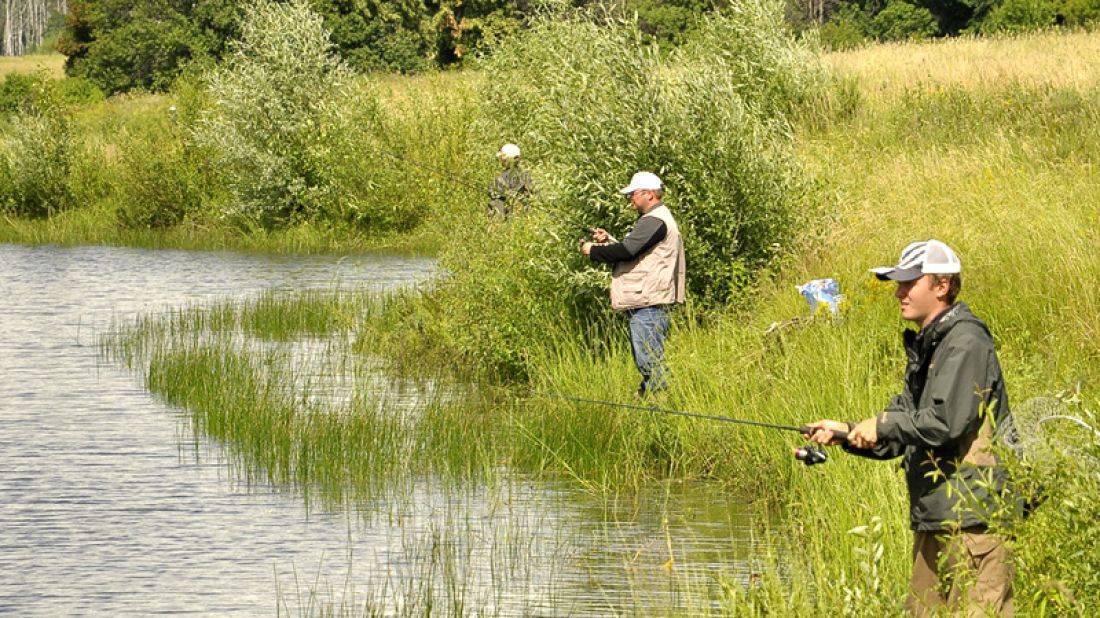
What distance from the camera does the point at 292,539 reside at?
9.29 m

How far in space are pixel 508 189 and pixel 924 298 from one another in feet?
40.3

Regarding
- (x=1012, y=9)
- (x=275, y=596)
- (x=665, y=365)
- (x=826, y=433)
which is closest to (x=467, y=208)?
(x=665, y=365)

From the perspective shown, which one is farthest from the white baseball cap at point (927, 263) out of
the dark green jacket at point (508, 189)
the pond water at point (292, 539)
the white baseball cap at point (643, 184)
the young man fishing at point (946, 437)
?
the dark green jacket at point (508, 189)

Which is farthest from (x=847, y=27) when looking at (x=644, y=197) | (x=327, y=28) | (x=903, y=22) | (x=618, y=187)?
(x=644, y=197)

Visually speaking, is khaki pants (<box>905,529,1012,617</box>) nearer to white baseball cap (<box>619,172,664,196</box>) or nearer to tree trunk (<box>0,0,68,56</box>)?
white baseball cap (<box>619,172,664,196</box>)

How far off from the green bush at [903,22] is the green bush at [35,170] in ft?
103

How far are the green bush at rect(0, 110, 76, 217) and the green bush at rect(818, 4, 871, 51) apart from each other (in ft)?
85.9

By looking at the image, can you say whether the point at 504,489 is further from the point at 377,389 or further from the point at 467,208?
the point at 467,208

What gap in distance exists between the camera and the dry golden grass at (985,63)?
2236 cm

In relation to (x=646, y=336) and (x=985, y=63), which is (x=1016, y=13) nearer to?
(x=985, y=63)

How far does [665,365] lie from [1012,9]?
4349 centimetres

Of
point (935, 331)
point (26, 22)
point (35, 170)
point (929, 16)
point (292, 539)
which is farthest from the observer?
point (26, 22)

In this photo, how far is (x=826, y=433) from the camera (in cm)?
572

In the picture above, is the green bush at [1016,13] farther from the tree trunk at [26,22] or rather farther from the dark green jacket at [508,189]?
the tree trunk at [26,22]
